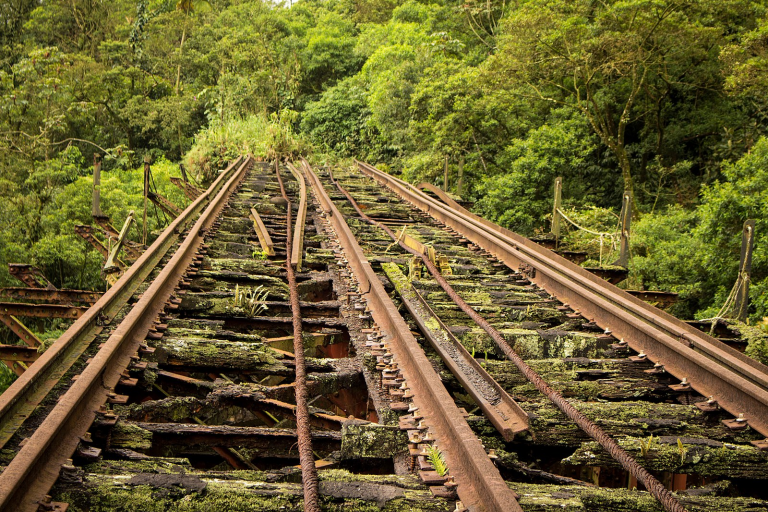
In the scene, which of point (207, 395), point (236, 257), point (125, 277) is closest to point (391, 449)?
point (207, 395)

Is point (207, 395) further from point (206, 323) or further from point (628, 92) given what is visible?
point (628, 92)

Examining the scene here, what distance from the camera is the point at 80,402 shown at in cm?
247

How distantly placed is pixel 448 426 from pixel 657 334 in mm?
1892

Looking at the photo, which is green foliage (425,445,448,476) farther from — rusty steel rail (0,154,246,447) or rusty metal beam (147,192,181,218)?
rusty metal beam (147,192,181,218)

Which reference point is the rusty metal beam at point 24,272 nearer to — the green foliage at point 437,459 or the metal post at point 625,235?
the green foliage at point 437,459

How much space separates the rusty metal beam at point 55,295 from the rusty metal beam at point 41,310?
0.25 meters

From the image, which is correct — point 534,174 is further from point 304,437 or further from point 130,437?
point 130,437

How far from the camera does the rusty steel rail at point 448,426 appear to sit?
196 centimetres

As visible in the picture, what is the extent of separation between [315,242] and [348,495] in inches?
185

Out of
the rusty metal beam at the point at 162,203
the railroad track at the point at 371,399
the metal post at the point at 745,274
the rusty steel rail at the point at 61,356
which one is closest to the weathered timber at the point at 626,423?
the railroad track at the point at 371,399

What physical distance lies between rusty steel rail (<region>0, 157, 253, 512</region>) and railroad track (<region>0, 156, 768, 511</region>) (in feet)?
0.03

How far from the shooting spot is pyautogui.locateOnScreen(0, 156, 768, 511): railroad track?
2158mm

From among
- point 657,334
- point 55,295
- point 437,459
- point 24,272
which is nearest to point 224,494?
point 437,459

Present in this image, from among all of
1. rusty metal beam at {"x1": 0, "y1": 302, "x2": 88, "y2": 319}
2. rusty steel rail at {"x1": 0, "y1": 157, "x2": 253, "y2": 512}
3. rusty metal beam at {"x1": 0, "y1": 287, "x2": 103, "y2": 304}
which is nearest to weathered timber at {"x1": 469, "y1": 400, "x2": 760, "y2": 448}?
rusty steel rail at {"x1": 0, "y1": 157, "x2": 253, "y2": 512}
